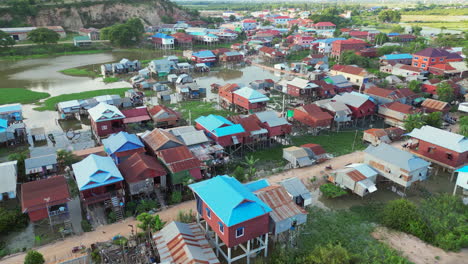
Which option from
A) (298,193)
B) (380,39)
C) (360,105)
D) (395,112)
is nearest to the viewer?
(298,193)

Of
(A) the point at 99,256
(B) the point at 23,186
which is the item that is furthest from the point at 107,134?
(A) the point at 99,256

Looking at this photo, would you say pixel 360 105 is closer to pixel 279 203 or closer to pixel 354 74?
pixel 354 74

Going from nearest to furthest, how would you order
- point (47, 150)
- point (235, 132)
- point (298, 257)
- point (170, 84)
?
point (298, 257) → point (47, 150) → point (235, 132) → point (170, 84)

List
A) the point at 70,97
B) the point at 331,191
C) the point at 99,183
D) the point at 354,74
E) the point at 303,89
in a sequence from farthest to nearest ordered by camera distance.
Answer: the point at 354,74
the point at 70,97
the point at 303,89
the point at 331,191
the point at 99,183

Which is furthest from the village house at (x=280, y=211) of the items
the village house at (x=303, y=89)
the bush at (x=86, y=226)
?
the village house at (x=303, y=89)

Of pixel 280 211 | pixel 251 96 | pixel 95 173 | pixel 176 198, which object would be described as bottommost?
pixel 176 198

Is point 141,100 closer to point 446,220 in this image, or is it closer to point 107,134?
point 107,134

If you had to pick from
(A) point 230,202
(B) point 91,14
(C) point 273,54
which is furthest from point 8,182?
(B) point 91,14

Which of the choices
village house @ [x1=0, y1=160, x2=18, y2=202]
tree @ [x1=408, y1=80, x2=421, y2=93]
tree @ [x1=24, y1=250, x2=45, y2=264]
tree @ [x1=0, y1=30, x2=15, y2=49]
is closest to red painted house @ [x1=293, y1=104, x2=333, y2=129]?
tree @ [x1=408, y1=80, x2=421, y2=93]

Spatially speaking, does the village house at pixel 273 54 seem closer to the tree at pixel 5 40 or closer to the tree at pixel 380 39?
the tree at pixel 380 39
